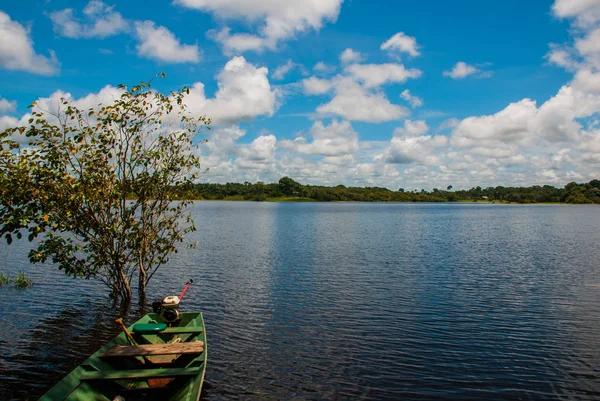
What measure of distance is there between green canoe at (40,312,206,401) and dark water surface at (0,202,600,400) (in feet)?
5.22

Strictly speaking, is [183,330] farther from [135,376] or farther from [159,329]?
[135,376]

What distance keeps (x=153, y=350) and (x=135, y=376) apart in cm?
136

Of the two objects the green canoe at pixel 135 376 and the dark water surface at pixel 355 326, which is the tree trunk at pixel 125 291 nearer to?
the dark water surface at pixel 355 326

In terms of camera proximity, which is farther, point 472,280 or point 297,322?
point 472,280

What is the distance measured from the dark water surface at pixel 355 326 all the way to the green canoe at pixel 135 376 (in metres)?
1.59

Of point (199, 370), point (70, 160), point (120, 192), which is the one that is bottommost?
point (199, 370)

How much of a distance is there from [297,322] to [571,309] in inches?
541

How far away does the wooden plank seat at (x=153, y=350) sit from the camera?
1177cm

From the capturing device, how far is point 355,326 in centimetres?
1861

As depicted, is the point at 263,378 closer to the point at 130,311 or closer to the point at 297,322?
the point at 297,322

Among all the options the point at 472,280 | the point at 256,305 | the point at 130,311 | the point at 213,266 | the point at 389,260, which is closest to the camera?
the point at 130,311

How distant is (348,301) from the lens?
22828 mm

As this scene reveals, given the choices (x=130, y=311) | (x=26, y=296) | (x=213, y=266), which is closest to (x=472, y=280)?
(x=213, y=266)

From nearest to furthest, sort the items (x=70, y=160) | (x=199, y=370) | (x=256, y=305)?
(x=199, y=370), (x=70, y=160), (x=256, y=305)
